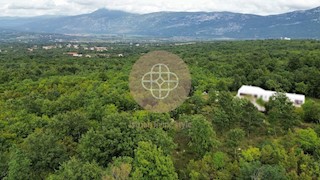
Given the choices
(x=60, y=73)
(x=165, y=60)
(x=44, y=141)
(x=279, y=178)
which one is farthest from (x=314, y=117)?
(x=60, y=73)

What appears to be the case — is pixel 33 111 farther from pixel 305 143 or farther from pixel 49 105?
pixel 305 143

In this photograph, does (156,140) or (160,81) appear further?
(160,81)

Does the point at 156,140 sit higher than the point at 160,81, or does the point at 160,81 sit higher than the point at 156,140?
the point at 160,81

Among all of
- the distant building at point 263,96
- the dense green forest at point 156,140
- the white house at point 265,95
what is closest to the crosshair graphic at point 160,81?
the dense green forest at point 156,140

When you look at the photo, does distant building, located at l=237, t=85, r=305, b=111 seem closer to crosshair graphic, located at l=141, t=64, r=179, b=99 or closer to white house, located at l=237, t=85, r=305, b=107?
white house, located at l=237, t=85, r=305, b=107

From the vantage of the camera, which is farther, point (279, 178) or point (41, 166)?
point (41, 166)

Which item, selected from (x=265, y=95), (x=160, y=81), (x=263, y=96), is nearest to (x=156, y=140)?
(x=160, y=81)
